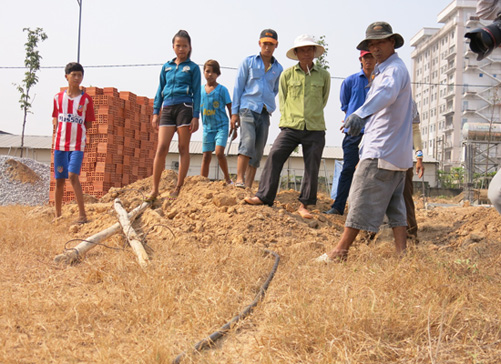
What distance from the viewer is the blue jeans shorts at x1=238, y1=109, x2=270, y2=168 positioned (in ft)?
20.4

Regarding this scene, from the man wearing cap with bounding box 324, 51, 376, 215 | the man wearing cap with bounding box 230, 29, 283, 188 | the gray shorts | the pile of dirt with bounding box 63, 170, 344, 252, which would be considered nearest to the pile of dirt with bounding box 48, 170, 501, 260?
the pile of dirt with bounding box 63, 170, 344, 252

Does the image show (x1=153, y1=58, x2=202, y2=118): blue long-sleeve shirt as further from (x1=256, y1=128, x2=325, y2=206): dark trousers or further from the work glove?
the work glove

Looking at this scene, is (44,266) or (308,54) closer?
(44,266)

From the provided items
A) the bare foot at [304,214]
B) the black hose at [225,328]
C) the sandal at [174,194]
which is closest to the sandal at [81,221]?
the sandal at [174,194]

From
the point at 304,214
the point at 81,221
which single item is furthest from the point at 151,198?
the point at 304,214

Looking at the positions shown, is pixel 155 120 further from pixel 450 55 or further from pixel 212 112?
pixel 450 55

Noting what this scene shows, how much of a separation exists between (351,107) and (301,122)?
87cm

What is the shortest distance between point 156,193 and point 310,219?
76.4 inches

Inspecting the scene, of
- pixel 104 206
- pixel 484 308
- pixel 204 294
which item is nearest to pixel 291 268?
pixel 204 294

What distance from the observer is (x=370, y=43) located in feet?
13.2

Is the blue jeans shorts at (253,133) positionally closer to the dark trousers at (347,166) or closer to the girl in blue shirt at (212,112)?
the girl in blue shirt at (212,112)

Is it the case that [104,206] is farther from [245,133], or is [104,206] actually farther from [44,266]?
[44,266]

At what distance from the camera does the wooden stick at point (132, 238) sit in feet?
12.7

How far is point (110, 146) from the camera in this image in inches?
332
